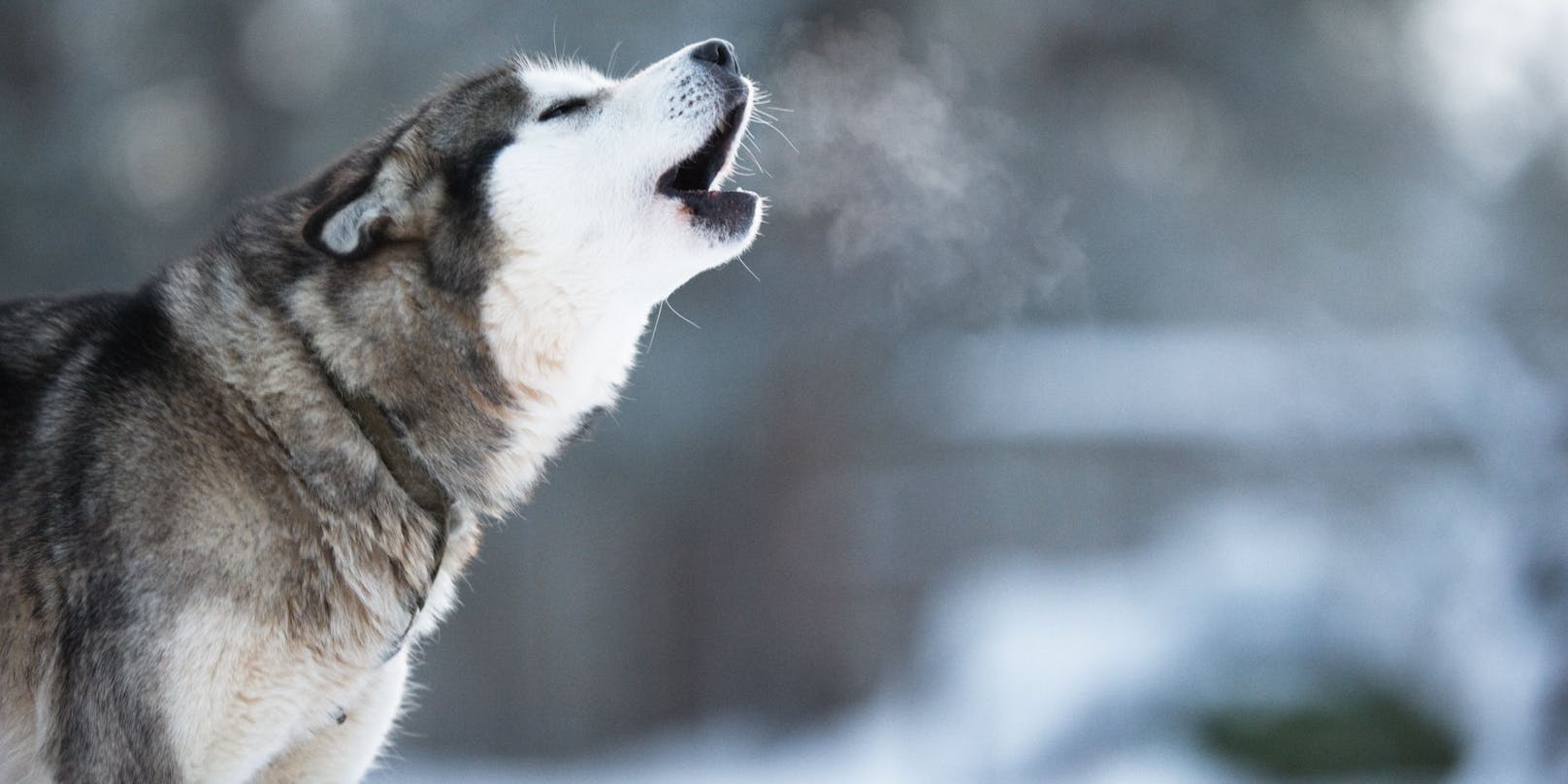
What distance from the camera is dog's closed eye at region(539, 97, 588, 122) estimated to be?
2949 millimetres

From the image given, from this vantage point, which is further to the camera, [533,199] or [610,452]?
[610,452]

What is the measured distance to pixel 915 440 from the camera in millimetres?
8844

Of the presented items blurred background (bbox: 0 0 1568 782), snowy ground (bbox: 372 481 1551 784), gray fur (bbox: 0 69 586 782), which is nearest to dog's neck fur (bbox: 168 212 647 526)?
gray fur (bbox: 0 69 586 782)

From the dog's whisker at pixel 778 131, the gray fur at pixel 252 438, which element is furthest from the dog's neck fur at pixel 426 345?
the dog's whisker at pixel 778 131

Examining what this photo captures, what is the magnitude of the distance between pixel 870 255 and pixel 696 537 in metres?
2.16

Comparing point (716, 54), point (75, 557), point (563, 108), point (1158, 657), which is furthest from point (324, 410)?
point (1158, 657)

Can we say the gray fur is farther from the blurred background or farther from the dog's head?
the blurred background

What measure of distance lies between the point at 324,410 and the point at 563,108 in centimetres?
84

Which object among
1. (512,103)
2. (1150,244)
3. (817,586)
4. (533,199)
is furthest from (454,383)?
(1150,244)

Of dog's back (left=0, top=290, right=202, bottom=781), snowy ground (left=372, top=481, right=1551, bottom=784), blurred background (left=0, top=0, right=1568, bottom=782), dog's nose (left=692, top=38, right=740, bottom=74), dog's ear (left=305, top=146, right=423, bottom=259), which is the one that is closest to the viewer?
dog's back (left=0, top=290, right=202, bottom=781)

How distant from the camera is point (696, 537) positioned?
8.84 m

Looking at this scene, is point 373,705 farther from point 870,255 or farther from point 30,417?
point 870,255

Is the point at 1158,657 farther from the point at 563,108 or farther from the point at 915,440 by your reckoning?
the point at 563,108

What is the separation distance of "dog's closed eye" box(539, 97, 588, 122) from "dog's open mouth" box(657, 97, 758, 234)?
Answer: 0.25 meters
